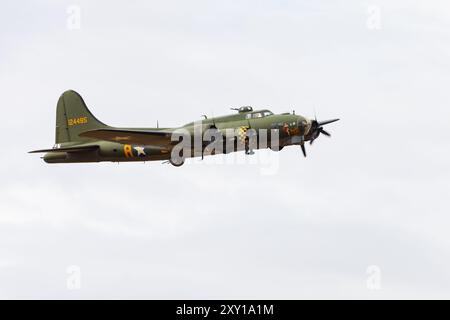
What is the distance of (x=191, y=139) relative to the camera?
6103 cm

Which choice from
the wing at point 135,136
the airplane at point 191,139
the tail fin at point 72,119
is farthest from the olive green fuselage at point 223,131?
the tail fin at point 72,119

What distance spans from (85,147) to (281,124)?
44.4 feet

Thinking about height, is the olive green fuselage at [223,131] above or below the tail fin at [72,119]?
below

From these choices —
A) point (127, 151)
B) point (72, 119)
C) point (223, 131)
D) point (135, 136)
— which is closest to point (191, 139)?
point (223, 131)

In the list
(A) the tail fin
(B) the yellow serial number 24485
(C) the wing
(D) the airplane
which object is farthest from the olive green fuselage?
(B) the yellow serial number 24485

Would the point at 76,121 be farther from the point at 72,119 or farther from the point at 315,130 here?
the point at 315,130

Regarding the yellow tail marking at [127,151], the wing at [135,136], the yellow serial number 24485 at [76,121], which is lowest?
the yellow tail marking at [127,151]

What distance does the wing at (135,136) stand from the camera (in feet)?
198

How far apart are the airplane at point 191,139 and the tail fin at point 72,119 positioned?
85 cm

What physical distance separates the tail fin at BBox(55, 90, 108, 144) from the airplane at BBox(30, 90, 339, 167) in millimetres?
854

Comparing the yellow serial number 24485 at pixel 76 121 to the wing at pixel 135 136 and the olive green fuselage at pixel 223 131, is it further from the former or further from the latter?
the wing at pixel 135 136
